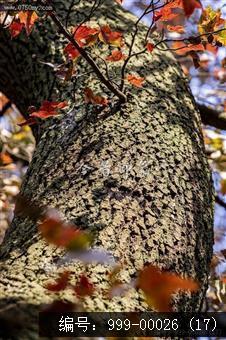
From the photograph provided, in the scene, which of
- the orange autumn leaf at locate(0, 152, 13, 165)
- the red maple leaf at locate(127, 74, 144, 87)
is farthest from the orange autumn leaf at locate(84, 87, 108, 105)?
the orange autumn leaf at locate(0, 152, 13, 165)

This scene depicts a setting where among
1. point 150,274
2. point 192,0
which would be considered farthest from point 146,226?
point 192,0

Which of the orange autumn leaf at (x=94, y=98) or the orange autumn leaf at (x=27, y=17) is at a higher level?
the orange autumn leaf at (x=27, y=17)

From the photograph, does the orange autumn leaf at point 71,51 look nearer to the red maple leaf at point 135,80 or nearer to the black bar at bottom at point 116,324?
the red maple leaf at point 135,80

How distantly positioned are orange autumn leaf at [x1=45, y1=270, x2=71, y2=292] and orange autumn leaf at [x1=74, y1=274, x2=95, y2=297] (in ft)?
0.09

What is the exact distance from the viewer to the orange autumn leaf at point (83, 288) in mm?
1130

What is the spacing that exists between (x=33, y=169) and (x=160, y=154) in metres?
0.45

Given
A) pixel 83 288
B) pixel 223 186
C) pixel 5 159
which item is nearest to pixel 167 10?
pixel 83 288

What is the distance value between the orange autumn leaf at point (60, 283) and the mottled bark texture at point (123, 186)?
2cm

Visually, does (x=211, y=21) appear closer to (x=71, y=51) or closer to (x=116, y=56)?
(x=116, y=56)

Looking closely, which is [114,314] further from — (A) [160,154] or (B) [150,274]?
(A) [160,154]

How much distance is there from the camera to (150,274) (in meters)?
0.95

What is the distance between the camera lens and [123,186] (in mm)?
1472

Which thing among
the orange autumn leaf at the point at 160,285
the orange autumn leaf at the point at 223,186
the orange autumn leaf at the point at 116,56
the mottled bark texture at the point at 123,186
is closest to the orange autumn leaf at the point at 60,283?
the mottled bark texture at the point at 123,186

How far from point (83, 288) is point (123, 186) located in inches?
16.4
